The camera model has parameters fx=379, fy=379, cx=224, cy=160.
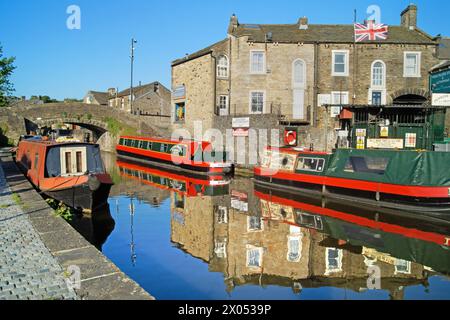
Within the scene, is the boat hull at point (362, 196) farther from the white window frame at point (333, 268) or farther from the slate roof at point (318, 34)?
the slate roof at point (318, 34)

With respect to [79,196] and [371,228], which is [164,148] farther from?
[371,228]

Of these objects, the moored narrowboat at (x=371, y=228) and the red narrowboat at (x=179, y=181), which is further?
the red narrowboat at (x=179, y=181)

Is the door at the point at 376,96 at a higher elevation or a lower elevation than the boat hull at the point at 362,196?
higher

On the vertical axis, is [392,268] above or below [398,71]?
below

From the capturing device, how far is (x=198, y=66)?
26609mm

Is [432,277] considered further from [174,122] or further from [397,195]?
[174,122]

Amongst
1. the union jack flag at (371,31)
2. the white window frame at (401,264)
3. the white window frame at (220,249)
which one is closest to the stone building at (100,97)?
the union jack flag at (371,31)

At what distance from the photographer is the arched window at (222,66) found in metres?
25.2

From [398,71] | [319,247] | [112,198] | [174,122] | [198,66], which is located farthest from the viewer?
[174,122]

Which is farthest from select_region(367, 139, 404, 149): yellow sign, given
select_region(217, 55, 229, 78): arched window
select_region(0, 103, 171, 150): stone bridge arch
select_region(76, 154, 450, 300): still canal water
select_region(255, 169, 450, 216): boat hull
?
select_region(0, 103, 171, 150): stone bridge arch

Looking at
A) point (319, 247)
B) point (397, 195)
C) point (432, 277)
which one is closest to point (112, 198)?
point (319, 247)

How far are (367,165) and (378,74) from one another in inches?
481

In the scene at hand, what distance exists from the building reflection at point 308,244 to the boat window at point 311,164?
1.66 metres

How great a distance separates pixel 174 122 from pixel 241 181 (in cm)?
1204
